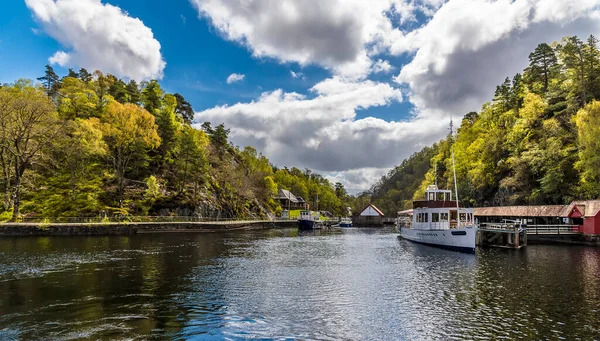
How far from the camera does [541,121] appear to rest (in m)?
68.9

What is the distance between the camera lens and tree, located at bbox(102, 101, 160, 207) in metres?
66.5

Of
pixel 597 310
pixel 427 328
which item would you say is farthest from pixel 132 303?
pixel 597 310

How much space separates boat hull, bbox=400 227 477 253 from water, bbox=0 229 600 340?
6200 mm

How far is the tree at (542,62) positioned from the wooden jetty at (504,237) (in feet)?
189

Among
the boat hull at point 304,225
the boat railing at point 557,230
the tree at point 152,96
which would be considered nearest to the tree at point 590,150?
the boat railing at point 557,230

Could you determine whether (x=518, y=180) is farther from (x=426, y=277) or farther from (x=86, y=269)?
(x=86, y=269)

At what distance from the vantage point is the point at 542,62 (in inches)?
3472

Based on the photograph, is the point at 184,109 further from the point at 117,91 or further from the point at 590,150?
the point at 590,150

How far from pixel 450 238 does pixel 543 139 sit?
36563 millimetres

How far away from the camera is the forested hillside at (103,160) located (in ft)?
174

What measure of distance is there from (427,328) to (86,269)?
22588mm

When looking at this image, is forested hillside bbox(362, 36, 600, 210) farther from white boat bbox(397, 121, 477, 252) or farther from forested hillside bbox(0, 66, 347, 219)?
forested hillside bbox(0, 66, 347, 219)

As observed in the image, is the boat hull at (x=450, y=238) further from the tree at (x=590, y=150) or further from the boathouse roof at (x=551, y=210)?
the tree at (x=590, y=150)

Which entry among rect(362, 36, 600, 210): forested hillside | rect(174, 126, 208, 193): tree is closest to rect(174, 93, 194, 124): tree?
rect(174, 126, 208, 193): tree
